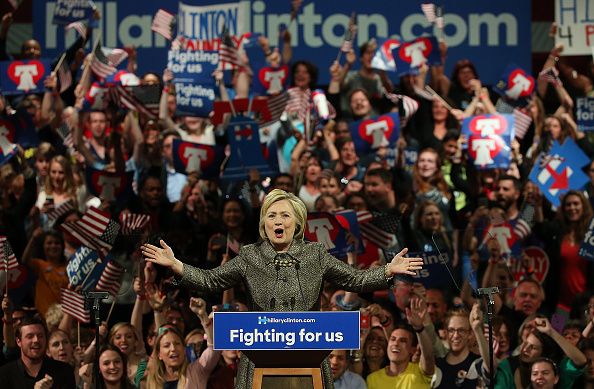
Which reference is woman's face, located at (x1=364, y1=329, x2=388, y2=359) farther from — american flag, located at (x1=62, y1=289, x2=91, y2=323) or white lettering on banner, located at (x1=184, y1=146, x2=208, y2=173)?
white lettering on banner, located at (x1=184, y1=146, x2=208, y2=173)

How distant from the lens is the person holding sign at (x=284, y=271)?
624 centimetres

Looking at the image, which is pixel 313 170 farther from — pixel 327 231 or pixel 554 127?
pixel 554 127

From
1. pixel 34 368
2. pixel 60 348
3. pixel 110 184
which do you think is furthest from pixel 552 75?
pixel 34 368

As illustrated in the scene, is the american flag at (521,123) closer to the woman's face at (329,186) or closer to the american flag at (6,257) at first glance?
the woman's face at (329,186)

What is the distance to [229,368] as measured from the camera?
8523 millimetres

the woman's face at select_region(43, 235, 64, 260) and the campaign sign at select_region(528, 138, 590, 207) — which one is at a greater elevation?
the campaign sign at select_region(528, 138, 590, 207)

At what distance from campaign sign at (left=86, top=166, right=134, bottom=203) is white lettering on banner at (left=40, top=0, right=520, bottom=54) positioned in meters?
3.09

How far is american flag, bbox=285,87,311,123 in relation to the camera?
37.6 feet

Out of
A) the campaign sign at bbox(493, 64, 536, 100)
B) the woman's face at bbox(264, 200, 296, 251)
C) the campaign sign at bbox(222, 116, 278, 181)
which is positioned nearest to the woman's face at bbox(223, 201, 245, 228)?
the campaign sign at bbox(222, 116, 278, 181)

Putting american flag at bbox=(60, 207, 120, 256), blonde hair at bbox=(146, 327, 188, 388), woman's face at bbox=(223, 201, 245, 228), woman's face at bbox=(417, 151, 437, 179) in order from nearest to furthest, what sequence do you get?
blonde hair at bbox=(146, 327, 188, 388) → american flag at bbox=(60, 207, 120, 256) → woman's face at bbox=(223, 201, 245, 228) → woman's face at bbox=(417, 151, 437, 179)

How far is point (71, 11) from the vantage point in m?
12.3

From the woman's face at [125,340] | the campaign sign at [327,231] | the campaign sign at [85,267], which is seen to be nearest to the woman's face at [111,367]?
the woman's face at [125,340]

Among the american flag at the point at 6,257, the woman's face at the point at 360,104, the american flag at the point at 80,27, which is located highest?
the american flag at the point at 80,27

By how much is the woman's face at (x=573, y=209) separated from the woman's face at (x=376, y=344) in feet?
6.52
